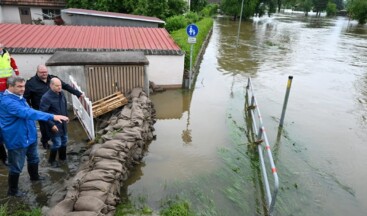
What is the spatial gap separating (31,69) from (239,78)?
27.0 feet

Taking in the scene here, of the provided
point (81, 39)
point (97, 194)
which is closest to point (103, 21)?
point (81, 39)

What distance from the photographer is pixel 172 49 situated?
32.7 ft

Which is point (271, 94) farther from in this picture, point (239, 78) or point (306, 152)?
point (306, 152)

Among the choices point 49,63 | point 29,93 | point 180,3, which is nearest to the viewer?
point 29,93

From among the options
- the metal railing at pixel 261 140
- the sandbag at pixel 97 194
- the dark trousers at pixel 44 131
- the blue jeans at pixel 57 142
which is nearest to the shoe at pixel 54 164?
the blue jeans at pixel 57 142

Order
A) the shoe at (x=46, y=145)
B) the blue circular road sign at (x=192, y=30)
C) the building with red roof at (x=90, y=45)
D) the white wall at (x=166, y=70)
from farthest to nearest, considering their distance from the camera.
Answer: the white wall at (x=166, y=70) → the blue circular road sign at (x=192, y=30) → the building with red roof at (x=90, y=45) → the shoe at (x=46, y=145)

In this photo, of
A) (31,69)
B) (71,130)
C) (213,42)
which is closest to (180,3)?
(213,42)

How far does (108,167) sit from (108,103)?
3283 mm

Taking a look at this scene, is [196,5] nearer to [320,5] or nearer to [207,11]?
[207,11]

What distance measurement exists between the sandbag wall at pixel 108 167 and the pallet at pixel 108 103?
491 millimetres

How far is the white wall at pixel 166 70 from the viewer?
980 centimetres

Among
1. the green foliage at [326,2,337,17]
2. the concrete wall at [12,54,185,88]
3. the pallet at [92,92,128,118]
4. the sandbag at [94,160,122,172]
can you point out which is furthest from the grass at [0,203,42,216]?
the green foliage at [326,2,337,17]

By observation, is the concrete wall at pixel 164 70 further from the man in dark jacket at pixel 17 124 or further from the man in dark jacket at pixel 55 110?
the man in dark jacket at pixel 17 124

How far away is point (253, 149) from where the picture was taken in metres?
6.46
